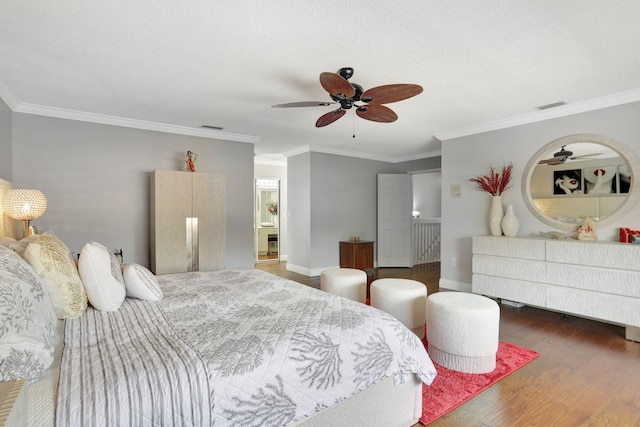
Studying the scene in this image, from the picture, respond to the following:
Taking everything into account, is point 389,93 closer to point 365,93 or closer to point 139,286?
point 365,93

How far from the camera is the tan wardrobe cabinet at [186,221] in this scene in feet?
13.0

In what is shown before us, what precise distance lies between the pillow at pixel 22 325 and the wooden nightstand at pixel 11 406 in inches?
12.5

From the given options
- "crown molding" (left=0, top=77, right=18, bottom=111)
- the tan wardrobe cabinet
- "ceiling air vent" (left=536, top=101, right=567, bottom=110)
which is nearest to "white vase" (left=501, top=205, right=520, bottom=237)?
"ceiling air vent" (left=536, top=101, right=567, bottom=110)

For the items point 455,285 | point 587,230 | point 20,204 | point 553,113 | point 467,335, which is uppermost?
point 553,113

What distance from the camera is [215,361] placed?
1.21 meters

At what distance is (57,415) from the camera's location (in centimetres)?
93

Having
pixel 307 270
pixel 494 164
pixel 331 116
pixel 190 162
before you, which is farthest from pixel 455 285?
pixel 190 162

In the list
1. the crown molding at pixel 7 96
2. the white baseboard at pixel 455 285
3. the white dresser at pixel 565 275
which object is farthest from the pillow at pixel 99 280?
the white baseboard at pixel 455 285

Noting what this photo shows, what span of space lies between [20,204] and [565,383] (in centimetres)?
444

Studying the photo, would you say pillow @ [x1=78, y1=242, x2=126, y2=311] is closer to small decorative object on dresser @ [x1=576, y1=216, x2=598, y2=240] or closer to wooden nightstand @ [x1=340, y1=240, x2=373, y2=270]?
small decorative object on dresser @ [x1=576, y1=216, x2=598, y2=240]

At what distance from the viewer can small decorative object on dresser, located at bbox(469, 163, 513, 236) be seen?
13.4 feet

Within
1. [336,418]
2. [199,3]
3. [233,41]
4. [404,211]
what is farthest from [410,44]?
[404,211]

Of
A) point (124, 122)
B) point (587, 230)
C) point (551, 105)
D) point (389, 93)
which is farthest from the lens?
point (124, 122)

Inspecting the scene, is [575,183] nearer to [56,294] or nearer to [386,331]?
[386,331]
